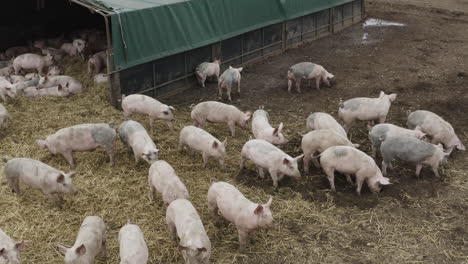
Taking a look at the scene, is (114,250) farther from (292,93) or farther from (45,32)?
(45,32)

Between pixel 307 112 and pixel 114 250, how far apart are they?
7.44 m

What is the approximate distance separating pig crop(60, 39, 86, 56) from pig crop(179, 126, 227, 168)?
304 inches

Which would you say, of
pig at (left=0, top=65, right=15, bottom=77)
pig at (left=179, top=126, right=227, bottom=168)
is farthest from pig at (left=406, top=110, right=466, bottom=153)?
pig at (left=0, top=65, right=15, bottom=77)

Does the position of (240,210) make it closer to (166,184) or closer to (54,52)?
(166,184)

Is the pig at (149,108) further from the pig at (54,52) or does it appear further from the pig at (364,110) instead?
the pig at (54,52)

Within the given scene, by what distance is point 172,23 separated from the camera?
14.3m

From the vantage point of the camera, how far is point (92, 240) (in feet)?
23.3

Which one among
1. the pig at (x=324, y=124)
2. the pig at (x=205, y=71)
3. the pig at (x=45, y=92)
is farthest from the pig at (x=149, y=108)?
the pig at (x=324, y=124)

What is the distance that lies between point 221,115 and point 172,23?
407 cm

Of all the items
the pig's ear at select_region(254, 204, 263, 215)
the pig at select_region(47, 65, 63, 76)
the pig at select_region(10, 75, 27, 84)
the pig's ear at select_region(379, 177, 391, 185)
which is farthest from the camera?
the pig at select_region(47, 65, 63, 76)

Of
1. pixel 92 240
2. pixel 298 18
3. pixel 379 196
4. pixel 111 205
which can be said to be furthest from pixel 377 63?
pixel 92 240

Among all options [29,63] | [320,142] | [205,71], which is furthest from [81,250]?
[29,63]

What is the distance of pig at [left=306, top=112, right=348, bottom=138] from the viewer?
1087cm

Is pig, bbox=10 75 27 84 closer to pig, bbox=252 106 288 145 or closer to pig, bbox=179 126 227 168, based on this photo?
pig, bbox=179 126 227 168
